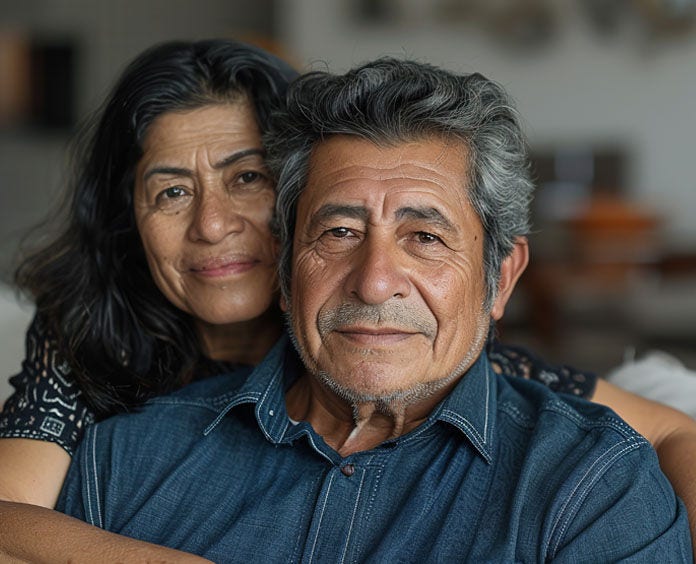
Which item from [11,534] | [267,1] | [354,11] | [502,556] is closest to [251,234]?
[11,534]

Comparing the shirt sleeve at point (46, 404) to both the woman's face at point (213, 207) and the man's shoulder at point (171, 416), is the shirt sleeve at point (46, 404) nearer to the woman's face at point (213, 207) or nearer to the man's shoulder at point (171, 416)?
the man's shoulder at point (171, 416)

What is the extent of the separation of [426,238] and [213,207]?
1.65ft

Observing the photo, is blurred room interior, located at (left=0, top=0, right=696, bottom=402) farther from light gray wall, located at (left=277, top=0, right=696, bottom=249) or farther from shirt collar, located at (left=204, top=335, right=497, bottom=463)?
shirt collar, located at (left=204, top=335, right=497, bottom=463)

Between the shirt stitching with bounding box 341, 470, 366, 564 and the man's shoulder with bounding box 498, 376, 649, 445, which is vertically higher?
the man's shoulder with bounding box 498, 376, 649, 445

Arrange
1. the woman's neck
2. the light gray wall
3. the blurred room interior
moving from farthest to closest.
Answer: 1. the light gray wall
2. the blurred room interior
3. the woman's neck

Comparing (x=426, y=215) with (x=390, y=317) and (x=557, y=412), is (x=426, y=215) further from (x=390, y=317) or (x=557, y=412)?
(x=557, y=412)

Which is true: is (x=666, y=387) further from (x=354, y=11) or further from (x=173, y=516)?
(x=354, y=11)

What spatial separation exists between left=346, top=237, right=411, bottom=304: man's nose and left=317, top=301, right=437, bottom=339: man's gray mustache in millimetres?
14

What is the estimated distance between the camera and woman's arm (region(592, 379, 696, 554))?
5.23 ft

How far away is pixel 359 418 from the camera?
169cm

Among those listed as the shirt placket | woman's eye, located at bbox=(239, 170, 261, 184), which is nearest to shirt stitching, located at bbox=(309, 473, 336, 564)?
the shirt placket

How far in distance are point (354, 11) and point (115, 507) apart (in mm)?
6203

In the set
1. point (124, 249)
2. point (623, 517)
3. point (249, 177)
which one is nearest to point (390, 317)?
point (623, 517)

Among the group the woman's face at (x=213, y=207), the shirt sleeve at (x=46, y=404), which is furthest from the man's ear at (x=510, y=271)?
the shirt sleeve at (x=46, y=404)
